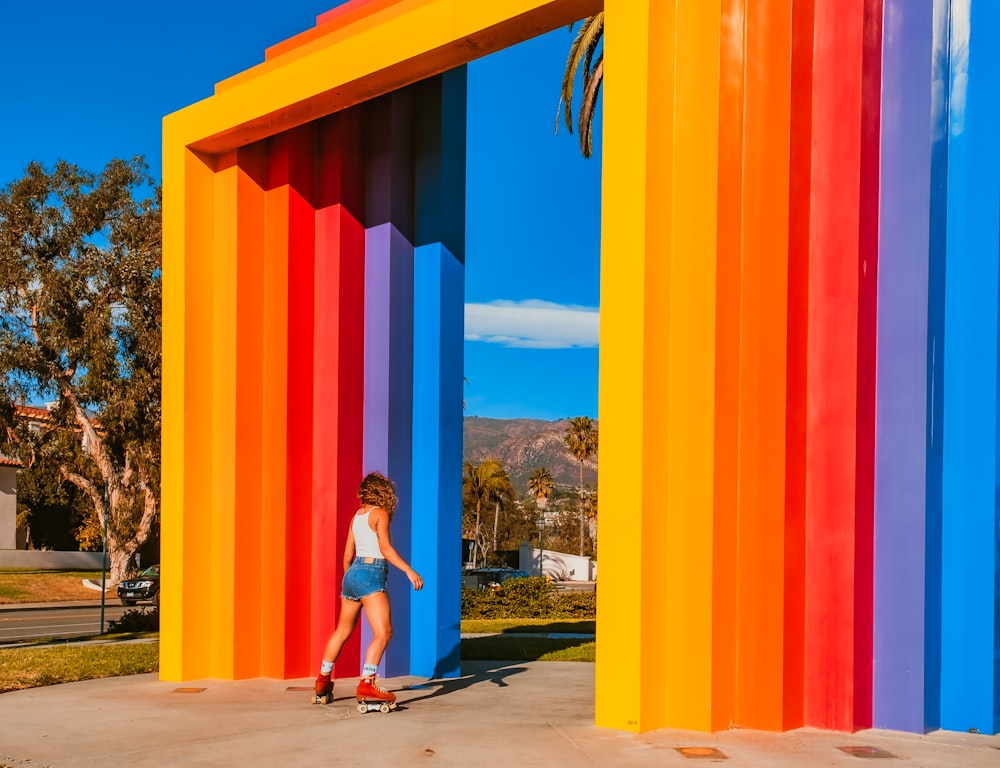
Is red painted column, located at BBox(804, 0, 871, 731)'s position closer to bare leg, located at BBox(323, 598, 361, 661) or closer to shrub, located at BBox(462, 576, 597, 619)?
bare leg, located at BBox(323, 598, 361, 661)

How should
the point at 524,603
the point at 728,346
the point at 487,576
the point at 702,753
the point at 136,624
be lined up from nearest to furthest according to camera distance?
the point at 702,753 < the point at 728,346 < the point at 136,624 < the point at 524,603 < the point at 487,576

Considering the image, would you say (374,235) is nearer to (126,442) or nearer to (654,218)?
(654,218)

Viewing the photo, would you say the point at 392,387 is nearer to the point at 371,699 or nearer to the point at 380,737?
the point at 371,699

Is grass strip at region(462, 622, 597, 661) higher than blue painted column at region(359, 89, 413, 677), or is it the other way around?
blue painted column at region(359, 89, 413, 677)

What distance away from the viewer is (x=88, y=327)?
31.3m

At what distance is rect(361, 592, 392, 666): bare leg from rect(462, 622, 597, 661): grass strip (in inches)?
180

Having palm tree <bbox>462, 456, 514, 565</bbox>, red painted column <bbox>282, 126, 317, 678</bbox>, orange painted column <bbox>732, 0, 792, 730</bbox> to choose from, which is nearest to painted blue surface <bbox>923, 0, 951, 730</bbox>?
orange painted column <bbox>732, 0, 792, 730</bbox>

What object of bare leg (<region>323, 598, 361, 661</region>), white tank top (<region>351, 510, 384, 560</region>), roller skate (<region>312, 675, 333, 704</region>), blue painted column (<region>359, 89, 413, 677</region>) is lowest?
roller skate (<region>312, 675, 333, 704</region>)

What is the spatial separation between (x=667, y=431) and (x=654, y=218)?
1318mm

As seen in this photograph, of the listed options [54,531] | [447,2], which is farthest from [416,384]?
[54,531]

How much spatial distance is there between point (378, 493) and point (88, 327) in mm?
26539

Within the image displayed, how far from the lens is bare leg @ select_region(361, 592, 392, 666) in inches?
282

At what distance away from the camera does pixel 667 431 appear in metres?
6.34

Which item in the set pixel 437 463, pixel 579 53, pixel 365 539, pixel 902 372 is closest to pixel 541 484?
pixel 579 53
